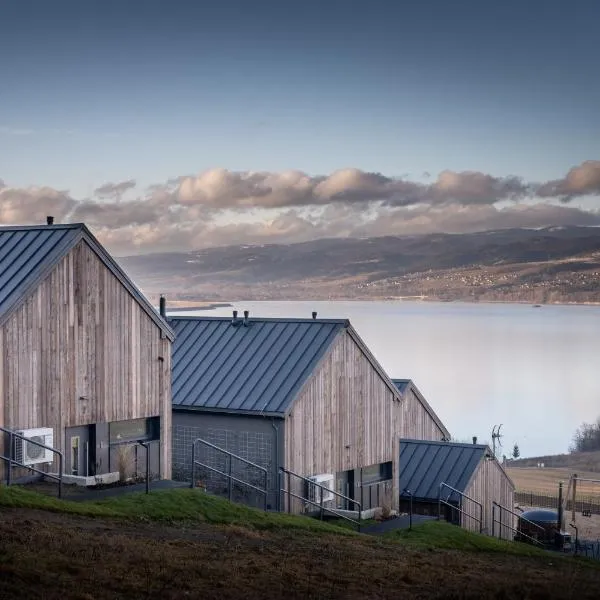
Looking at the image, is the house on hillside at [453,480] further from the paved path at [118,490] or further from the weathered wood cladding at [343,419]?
the paved path at [118,490]

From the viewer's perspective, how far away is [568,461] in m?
111

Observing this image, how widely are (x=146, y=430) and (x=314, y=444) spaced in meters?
5.70

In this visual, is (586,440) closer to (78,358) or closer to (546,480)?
(546,480)

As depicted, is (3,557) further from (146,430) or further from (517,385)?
(517,385)

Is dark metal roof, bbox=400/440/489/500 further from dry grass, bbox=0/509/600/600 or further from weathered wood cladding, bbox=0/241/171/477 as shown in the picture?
dry grass, bbox=0/509/600/600

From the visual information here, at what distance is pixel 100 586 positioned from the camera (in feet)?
52.2

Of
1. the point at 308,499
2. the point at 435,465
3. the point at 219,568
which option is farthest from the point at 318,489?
the point at 219,568

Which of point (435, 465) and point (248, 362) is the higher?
point (248, 362)

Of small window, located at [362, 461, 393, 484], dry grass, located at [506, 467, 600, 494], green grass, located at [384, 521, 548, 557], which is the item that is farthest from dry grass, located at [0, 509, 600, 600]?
dry grass, located at [506, 467, 600, 494]

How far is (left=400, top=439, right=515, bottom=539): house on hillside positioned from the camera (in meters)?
38.8

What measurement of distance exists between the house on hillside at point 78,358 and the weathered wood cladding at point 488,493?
13138mm

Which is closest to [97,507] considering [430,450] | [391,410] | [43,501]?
[43,501]

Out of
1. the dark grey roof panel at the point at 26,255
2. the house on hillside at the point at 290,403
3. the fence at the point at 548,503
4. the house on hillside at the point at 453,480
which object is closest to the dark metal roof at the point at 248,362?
the house on hillside at the point at 290,403

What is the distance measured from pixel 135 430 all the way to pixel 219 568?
40.2 ft
